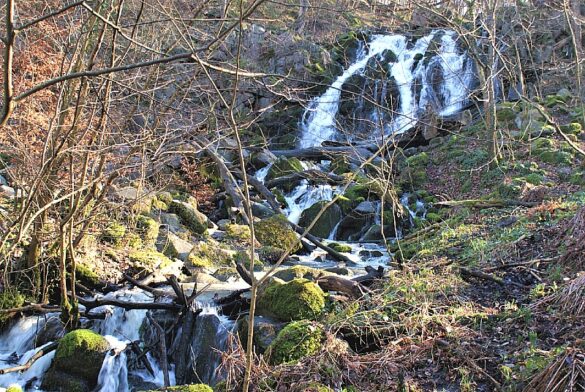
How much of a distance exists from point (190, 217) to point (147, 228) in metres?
2.22

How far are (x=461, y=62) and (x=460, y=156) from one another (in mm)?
7072

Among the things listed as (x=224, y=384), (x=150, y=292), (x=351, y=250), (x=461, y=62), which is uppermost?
(x=461, y=62)

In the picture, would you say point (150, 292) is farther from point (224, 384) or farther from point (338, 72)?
point (338, 72)

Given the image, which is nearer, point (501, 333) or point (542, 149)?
point (501, 333)

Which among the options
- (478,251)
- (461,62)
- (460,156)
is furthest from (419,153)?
(478,251)

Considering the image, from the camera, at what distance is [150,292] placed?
24.0 feet

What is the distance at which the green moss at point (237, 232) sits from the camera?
11.6 metres

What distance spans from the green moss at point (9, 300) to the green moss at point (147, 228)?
286cm

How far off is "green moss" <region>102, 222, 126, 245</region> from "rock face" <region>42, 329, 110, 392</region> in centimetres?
218

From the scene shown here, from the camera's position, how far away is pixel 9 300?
257 inches

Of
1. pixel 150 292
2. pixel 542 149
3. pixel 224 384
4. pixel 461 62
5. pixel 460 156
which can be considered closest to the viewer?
pixel 224 384

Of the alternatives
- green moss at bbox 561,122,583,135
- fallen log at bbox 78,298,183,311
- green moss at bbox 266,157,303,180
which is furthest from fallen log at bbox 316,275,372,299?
green moss at bbox 561,122,583,135

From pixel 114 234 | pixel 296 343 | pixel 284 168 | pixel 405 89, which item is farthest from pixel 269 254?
pixel 405 89

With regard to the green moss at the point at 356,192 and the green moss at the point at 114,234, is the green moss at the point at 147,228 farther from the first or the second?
the green moss at the point at 356,192
